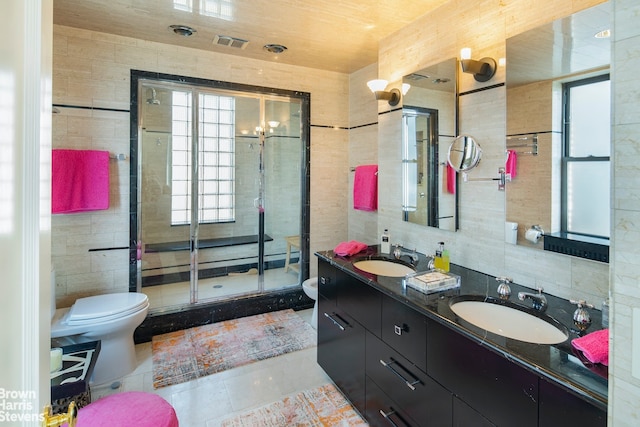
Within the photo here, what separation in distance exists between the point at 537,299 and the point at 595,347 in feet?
1.59

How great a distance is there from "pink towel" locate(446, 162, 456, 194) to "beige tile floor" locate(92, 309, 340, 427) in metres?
1.56

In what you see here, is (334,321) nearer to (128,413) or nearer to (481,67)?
(128,413)

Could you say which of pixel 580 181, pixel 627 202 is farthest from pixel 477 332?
pixel 580 181

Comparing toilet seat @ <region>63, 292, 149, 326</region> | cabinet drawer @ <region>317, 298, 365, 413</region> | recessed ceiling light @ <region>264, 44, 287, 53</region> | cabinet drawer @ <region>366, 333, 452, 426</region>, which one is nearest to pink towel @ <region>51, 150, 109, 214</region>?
toilet seat @ <region>63, 292, 149, 326</region>

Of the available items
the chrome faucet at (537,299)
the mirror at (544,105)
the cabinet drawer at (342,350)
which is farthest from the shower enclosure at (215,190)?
the chrome faucet at (537,299)

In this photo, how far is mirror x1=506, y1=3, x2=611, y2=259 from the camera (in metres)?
1.40

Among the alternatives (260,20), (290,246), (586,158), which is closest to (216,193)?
(290,246)

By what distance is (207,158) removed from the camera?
3506mm

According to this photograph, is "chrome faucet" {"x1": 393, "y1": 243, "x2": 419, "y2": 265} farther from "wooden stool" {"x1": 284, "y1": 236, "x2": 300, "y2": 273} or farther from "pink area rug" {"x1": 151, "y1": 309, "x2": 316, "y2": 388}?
"wooden stool" {"x1": 284, "y1": 236, "x2": 300, "y2": 273}

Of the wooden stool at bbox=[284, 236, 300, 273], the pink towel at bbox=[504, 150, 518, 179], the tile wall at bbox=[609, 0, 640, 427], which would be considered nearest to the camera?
the tile wall at bbox=[609, 0, 640, 427]

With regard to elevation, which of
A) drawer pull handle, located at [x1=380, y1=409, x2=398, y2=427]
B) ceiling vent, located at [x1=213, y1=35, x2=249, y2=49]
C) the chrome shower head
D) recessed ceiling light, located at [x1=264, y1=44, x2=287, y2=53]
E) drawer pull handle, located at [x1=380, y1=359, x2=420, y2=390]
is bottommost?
drawer pull handle, located at [x1=380, y1=409, x2=398, y2=427]

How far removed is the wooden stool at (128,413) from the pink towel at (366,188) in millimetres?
2316

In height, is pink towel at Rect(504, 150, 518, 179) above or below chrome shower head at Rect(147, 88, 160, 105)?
below

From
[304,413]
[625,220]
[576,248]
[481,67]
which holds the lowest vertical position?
[304,413]
